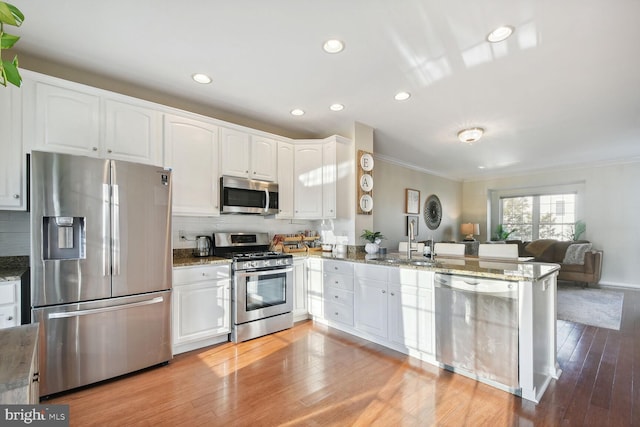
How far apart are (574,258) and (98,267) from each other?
24.7 ft

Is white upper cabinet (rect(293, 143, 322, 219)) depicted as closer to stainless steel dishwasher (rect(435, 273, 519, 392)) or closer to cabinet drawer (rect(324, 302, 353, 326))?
cabinet drawer (rect(324, 302, 353, 326))

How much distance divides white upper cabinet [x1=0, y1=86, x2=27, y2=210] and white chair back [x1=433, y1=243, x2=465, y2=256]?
4.27 meters

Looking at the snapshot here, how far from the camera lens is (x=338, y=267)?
11.4ft

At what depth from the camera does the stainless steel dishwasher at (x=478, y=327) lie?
7.11ft

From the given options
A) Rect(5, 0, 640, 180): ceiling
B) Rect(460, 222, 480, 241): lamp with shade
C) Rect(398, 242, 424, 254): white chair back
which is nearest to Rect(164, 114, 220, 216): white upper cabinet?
Rect(5, 0, 640, 180): ceiling

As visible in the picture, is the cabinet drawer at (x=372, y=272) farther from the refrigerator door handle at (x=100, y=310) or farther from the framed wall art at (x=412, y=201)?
the framed wall art at (x=412, y=201)

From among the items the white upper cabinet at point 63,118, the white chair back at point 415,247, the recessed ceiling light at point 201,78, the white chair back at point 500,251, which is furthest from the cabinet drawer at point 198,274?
the white chair back at point 500,251

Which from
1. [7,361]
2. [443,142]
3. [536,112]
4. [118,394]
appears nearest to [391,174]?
[443,142]

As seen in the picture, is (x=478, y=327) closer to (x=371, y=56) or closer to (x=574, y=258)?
(x=371, y=56)

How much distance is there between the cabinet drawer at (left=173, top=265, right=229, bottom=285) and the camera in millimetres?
2834

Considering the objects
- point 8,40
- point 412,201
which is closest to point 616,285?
point 412,201

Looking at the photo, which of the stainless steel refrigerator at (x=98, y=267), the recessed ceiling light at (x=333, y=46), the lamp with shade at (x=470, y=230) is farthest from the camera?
the lamp with shade at (x=470, y=230)

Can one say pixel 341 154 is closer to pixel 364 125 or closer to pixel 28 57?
pixel 364 125

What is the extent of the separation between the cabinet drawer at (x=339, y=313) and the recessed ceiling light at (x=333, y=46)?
2546 millimetres
